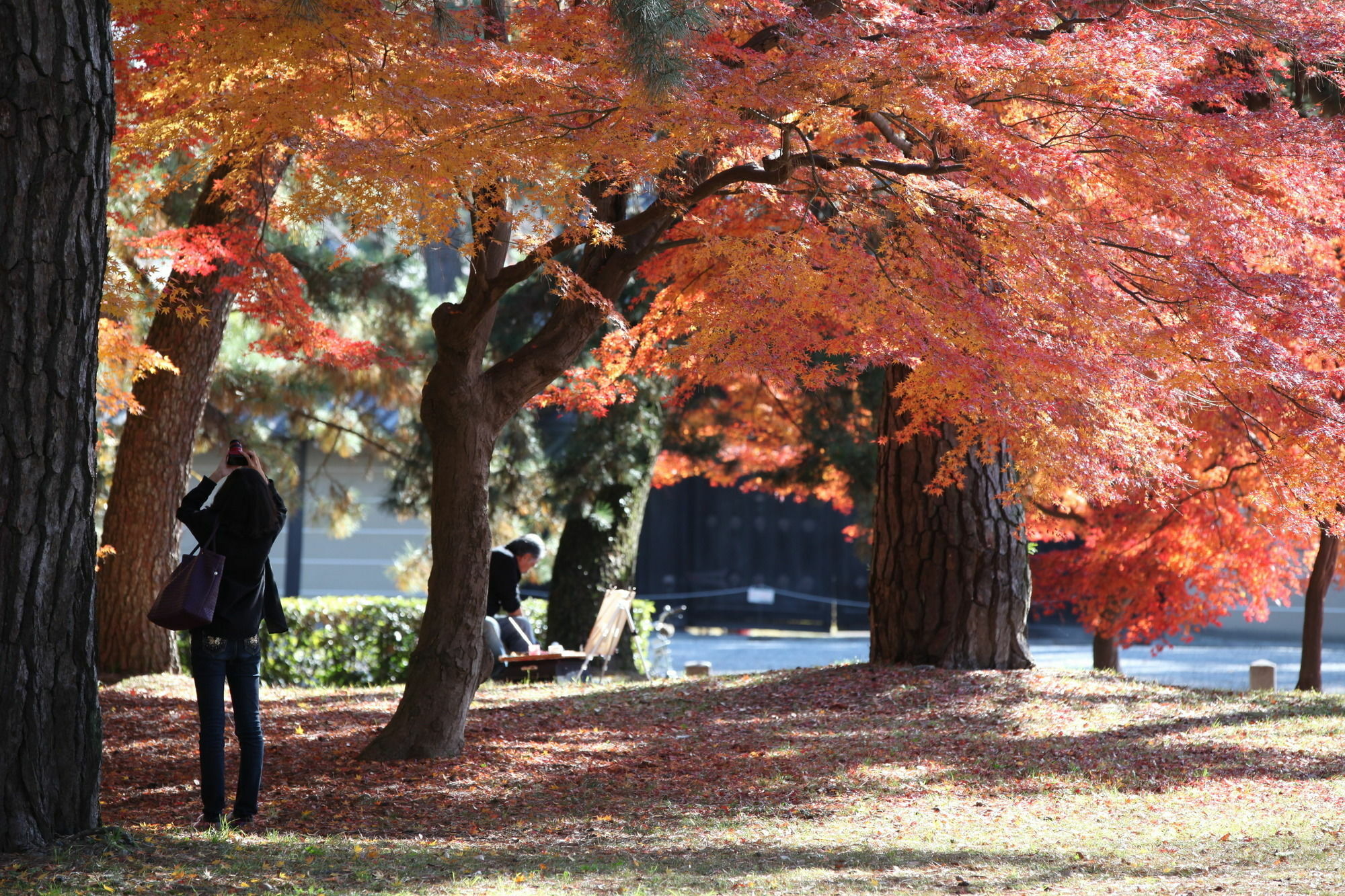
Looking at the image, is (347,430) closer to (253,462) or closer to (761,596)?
(253,462)

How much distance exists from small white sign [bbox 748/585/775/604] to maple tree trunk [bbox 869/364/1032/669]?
1308 centimetres

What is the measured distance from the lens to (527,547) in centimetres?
962

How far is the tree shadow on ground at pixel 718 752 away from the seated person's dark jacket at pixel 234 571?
0.86 meters

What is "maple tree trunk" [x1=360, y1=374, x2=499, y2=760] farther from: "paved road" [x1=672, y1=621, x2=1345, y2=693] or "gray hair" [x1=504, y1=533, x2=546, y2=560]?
"paved road" [x1=672, y1=621, x2=1345, y2=693]

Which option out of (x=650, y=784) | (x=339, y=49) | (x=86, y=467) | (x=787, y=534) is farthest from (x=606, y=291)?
(x=787, y=534)

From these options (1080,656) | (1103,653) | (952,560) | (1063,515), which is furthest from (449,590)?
(1080,656)

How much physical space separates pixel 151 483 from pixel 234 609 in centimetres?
549

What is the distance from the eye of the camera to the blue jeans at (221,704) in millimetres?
4684

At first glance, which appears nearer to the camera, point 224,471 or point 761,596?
point 224,471

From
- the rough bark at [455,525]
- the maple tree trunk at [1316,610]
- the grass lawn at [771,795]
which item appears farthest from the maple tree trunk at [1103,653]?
the rough bark at [455,525]

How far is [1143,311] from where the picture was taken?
587 cm

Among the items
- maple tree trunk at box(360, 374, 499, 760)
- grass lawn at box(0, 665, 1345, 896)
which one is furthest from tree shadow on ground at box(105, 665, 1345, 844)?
maple tree trunk at box(360, 374, 499, 760)

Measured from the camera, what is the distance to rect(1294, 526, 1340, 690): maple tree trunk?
1004 cm

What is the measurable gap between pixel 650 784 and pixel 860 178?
3.18 metres
